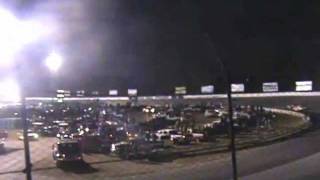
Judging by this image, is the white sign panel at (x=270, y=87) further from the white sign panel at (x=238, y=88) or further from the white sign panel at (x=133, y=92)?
the white sign panel at (x=133, y=92)

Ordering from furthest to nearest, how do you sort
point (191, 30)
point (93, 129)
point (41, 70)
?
point (191, 30)
point (93, 129)
point (41, 70)

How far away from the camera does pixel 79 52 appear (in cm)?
12375

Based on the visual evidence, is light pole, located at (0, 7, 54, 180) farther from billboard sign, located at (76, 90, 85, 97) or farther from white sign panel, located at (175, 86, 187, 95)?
white sign panel, located at (175, 86, 187, 95)

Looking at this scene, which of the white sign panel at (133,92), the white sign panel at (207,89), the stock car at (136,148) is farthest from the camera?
the white sign panel at (133,92)

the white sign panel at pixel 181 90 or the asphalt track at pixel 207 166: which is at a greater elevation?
the white sign panel at pixel 181 90

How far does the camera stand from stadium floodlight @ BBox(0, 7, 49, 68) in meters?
13.8

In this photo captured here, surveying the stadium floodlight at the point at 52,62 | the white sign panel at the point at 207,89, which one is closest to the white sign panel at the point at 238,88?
the white sign panel at the point at 207,89

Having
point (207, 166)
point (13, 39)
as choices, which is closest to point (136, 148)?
point (207, 166)

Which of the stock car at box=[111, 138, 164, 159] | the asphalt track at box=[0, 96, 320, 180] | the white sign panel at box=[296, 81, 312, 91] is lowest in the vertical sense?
the asphalt track at box=[0, 96, 320, 180]

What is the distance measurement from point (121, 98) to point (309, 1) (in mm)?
45598

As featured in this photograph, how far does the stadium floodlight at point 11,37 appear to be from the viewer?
13773 millimetres

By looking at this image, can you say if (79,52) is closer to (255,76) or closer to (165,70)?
(165,70)

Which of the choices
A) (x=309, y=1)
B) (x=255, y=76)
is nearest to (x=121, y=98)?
(x=255, y=76)

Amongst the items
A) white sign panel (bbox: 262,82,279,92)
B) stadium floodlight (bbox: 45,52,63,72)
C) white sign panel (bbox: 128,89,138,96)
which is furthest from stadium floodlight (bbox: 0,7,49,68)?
white sign panel (bbox: 128,89,138,96)
